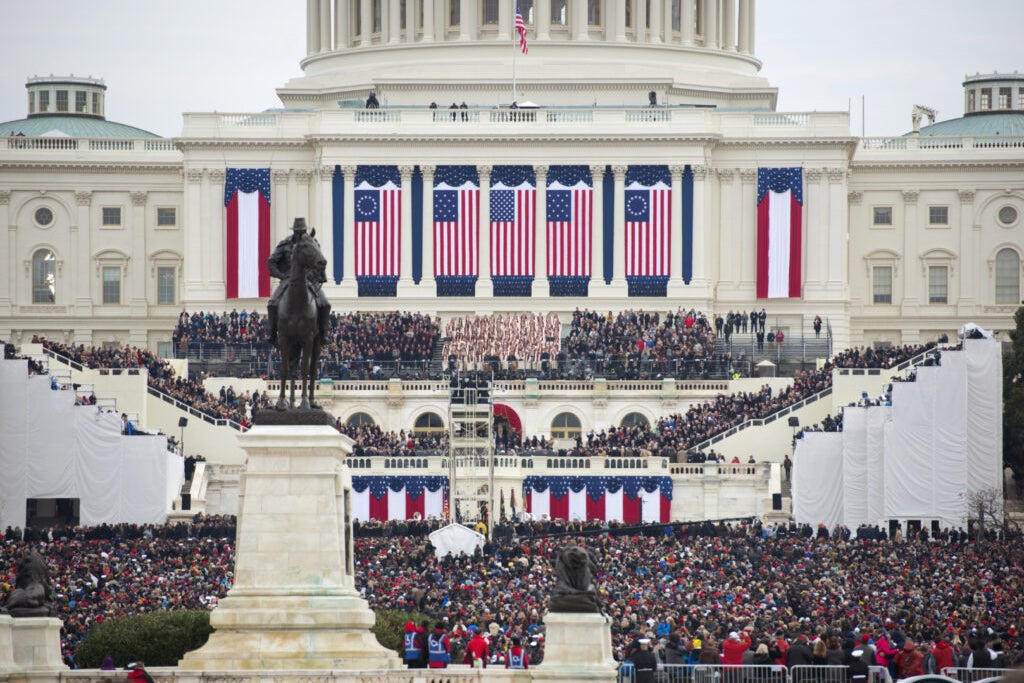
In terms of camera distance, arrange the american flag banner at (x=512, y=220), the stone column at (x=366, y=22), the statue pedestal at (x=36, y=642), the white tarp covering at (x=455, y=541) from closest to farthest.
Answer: the statue pedestal at (x=36, y=642) < the white tarp covering at (x=455, y=541) < the american flag banner at (x=512, y=220) < the stone column at (x=366, y=22)

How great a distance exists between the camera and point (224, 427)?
106 meters

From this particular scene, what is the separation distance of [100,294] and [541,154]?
25.1m

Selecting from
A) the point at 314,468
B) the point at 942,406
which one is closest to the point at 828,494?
the point at 942,406

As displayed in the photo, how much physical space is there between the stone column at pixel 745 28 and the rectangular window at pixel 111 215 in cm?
3797

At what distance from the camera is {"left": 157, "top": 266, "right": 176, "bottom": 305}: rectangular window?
5551 inches

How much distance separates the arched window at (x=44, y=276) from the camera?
140 metres

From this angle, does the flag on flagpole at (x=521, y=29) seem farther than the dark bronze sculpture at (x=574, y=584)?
Yes

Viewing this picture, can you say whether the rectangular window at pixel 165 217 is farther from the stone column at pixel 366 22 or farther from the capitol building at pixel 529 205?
the stone column at pixel 366 22

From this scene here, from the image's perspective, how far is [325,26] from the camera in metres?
153

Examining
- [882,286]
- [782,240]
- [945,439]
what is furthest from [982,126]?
[945,439]

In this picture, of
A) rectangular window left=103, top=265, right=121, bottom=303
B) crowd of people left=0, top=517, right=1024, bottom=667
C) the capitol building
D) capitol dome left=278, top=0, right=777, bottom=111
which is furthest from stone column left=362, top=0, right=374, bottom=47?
crowd of people left=0, top=517, right=1024, bottom=667

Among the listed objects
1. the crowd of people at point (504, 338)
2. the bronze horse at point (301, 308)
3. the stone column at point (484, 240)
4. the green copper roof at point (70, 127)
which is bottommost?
the crowd of people at point (504, 338)

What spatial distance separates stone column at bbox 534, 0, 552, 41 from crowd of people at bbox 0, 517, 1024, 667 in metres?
60.6

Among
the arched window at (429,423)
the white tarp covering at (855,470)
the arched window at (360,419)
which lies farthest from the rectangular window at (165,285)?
the white tarp covering at (855,470)
